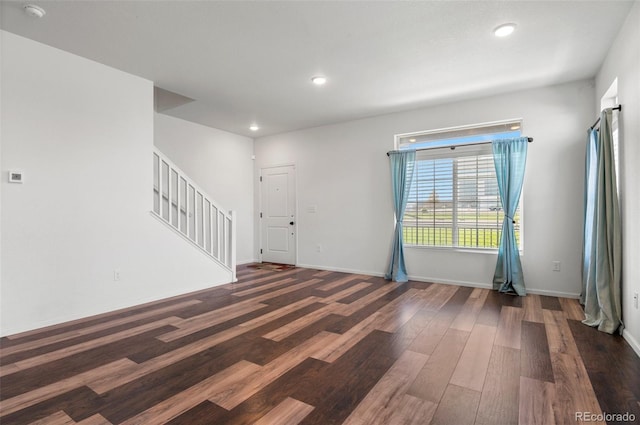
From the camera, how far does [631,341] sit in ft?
8.66

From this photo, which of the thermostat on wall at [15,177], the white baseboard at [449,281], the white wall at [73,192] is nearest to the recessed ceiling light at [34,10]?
the white wall at [73,192]

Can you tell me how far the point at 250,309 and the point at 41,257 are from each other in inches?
84.2

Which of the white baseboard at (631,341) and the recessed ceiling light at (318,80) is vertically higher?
the recessed ceiling light at (318,80)

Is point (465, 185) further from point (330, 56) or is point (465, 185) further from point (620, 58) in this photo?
point (330, 56)

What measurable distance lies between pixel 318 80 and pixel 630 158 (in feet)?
10.5

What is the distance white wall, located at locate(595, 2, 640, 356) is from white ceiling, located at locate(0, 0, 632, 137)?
0.22 m

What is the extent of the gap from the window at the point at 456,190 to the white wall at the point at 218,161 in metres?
3.51

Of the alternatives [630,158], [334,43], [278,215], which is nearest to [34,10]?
[334,43]

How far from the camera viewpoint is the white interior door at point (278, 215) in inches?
265

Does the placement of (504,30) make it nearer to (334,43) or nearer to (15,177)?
(334,43)

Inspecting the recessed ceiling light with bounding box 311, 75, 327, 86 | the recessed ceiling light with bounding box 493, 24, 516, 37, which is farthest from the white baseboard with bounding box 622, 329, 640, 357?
the recessed ceiling light with bounding box 311, 75, 327, 86

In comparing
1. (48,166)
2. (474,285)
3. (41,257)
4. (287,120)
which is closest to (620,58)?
(474,285)

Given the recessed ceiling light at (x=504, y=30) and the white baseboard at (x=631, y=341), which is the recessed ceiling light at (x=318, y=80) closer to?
the recessed ceiling light at (x=504, y=30)

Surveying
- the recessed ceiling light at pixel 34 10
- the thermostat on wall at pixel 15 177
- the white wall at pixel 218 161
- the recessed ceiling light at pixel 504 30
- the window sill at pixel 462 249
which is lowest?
the window sill at pixel 462 249
